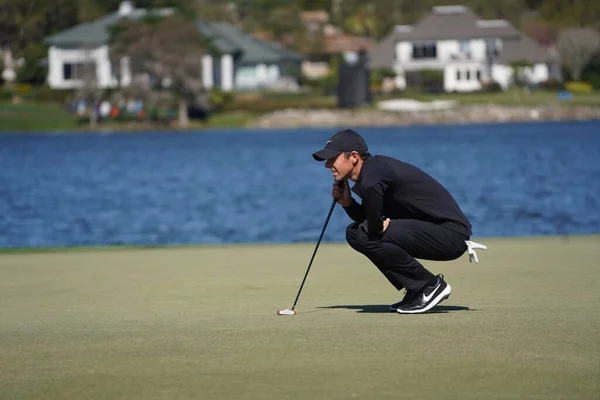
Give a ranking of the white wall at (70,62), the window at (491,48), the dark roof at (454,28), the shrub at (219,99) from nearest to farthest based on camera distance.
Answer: the shrub at (219,99)
the white wall at (70,62)
the window at (491,48)
the dark roof at (454,28)

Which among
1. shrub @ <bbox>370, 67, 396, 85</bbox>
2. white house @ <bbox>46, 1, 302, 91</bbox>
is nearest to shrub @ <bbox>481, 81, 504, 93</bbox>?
shrub @ <bbox>370, 67, 396, 85</bbox>

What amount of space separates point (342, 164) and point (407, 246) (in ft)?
2.47

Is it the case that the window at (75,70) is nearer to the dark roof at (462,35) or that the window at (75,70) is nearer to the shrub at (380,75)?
the shrub at (380,75)

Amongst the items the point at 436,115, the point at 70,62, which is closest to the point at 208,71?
the point at 70,62

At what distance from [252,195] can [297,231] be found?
17.2 m

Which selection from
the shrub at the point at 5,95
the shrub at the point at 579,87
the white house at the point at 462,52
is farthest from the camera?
the white house at the point at 462,52

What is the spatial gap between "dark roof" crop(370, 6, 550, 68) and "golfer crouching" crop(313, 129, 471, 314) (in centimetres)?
12889

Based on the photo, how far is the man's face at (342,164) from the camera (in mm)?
9242

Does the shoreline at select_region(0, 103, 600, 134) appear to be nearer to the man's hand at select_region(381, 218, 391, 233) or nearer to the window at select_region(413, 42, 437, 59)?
the window at select_region(413, 42, 437, 59)

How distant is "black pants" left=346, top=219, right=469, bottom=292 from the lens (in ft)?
30.8

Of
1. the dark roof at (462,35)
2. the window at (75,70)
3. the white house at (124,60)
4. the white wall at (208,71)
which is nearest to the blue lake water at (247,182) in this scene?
the window at (75,70)

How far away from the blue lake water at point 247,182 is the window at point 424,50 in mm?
30286

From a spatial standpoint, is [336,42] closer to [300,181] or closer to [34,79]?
[34,79]

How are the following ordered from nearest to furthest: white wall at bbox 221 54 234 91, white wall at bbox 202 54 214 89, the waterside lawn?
the waterside lawn → white wall at bbox 202 54 214 89 → white wall at bbox 221 54 234 91
